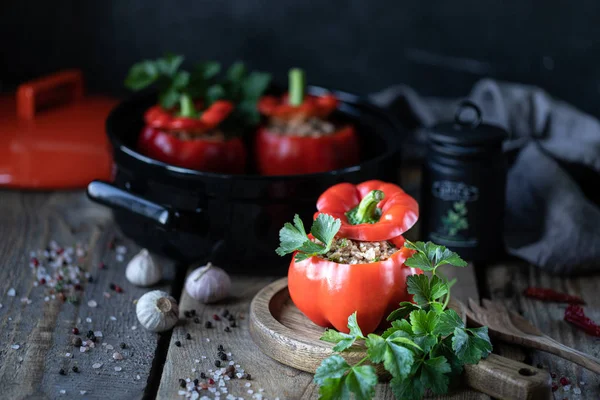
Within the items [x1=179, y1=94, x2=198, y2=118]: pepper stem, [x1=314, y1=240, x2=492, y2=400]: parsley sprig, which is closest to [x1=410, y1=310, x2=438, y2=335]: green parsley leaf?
[x1=314, y1=240, x2=492, y2=400]: parsley sprig

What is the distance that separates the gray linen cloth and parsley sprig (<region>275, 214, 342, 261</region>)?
0.73 meters

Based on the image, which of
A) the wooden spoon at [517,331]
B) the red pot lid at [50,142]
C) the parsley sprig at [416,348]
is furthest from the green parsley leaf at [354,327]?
the red pot lid at [50,142]

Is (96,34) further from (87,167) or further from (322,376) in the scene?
(322,376)

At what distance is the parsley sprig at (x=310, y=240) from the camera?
1.45 meters

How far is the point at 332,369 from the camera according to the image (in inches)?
51.3

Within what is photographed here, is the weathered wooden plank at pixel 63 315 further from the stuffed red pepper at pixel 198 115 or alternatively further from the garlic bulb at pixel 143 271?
the stuffed red pepper at pixel 198 115

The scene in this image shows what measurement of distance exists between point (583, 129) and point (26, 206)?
1594mm

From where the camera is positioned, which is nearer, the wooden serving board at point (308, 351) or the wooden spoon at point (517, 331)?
the wooden serving board at point (308, 351)

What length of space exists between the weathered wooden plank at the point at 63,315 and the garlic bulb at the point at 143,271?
21 millimetres

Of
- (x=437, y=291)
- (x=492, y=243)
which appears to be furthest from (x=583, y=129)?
(x=437, y=291)

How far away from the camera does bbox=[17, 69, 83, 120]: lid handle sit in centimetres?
234

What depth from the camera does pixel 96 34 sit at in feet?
8.82

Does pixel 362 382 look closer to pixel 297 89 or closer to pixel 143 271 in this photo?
pixel 143 271

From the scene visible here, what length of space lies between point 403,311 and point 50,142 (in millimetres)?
1237
